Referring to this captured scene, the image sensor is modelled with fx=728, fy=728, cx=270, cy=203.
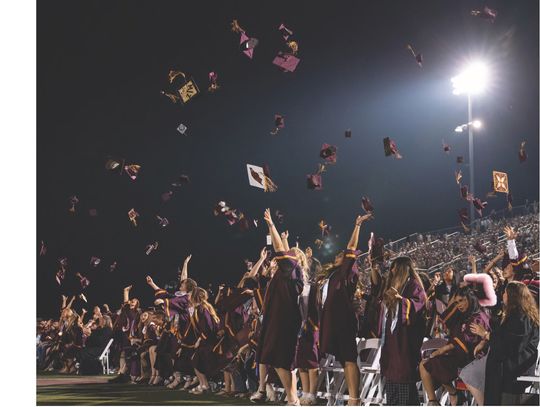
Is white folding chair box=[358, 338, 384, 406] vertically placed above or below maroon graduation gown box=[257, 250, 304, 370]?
below

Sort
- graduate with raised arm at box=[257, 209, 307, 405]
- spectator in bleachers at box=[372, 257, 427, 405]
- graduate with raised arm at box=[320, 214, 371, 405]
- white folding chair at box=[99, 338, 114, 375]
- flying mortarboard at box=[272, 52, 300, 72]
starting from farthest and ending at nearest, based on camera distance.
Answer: white folding chair at box=[99, 338, 114, 375], flying mortarboard at box=[272, 52, 300, 72], graduate with raised arm at box=[257, 209, 307, 405], graduate with raised arm at box=[320, 214, 371, 405], spectator in bleachers at box=[372, 257, 427, 405]

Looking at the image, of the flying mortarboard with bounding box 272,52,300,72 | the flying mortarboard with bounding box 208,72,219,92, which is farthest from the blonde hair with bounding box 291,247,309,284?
the flying mortarboard with bounding box 272,52,300,72

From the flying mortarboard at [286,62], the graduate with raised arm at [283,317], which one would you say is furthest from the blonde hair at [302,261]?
the flying mortarboard at [286,62]

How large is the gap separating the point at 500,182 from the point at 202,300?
16.0ft

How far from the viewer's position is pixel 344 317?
714cm

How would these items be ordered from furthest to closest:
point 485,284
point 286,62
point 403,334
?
point 286,62 → point 485,284 → point 403,334

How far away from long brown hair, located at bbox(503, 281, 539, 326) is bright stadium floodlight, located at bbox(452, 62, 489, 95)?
412 inches

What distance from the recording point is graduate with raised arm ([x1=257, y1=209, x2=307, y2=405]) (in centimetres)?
734

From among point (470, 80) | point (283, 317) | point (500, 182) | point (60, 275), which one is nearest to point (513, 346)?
point (283, 317)

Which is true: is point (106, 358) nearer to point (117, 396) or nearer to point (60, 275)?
point (60, 275)

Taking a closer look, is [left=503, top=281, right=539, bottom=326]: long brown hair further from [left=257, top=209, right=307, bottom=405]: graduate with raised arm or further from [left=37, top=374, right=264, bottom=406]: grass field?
[left=37, top=374, right=264, bottom=406]: grass field

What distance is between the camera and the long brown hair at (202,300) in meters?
10.00
